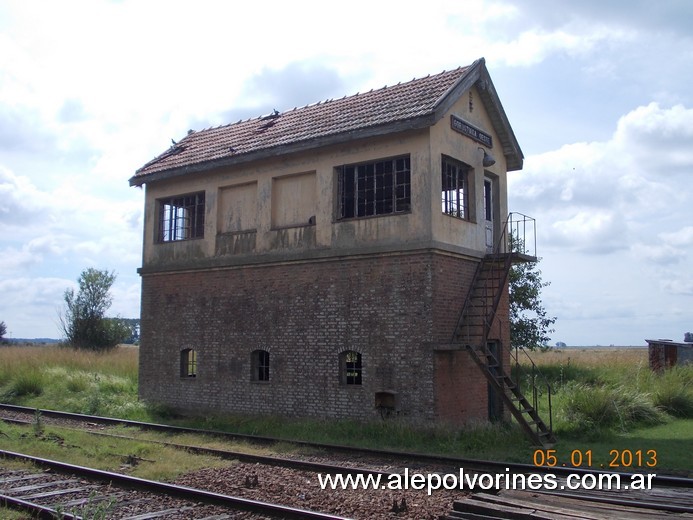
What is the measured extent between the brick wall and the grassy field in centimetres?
62

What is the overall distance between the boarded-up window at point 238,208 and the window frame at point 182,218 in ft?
2.45

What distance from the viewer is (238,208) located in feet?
57.1

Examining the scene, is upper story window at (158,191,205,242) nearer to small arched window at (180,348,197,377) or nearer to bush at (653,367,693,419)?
small arched window at (180,348,197,377)

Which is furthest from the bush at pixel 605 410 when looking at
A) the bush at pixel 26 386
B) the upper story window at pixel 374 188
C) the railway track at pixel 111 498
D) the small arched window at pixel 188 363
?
the bush at pixel 26 386

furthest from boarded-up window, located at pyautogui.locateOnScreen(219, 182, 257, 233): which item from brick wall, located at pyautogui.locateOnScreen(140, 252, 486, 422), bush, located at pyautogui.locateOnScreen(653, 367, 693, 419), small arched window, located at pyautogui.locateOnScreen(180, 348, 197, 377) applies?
bush, located at pyautogui.locateOnScreen(653, 367, 693, 419)

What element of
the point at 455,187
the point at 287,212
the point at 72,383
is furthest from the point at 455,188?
the point at 72,383

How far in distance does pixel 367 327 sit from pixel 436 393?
2.09 metres

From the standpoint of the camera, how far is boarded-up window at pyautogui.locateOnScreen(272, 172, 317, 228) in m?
15.9

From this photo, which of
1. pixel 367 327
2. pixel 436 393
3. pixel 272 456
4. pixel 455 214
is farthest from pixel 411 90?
pixel 272 456

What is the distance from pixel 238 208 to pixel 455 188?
18.8 feet

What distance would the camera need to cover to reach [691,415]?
1611 centimetres

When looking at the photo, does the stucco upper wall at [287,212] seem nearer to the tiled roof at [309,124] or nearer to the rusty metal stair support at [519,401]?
the tiled roof at [309,124]

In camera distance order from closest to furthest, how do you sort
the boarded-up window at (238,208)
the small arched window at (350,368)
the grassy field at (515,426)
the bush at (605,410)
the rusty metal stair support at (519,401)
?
the grassy field at (515,426) < the rusty metal stair support at (519,401) < the bush at (605,410) < the small arched window at (350,368) < the boarded-up window at (238,208)

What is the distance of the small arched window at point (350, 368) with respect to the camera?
14.6 meters
